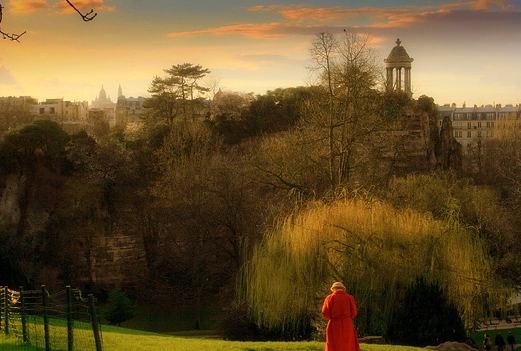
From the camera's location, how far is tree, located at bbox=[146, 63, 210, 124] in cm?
5650

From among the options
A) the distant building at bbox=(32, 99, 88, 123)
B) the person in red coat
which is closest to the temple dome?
the person in red coat

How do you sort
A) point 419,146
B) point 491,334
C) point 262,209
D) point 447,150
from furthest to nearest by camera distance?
point 447,150 → point 419,146 → point 262,209 → point 491,334

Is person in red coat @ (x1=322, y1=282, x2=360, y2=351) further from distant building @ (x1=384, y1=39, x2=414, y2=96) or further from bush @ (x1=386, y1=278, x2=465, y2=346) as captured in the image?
distant building @ (x1=384, y1=39, x2=414, y2=96)

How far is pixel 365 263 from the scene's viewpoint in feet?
75.8

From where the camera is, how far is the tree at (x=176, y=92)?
5650cm

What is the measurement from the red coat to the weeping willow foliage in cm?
980

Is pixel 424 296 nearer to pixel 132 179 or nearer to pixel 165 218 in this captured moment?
pixel 165 218

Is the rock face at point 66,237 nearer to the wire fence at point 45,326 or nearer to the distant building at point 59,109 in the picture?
the wire fence at point 45,326

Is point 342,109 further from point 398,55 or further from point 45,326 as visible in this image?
point 398,55

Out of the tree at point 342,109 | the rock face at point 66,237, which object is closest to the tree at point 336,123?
the tree at point 342,109

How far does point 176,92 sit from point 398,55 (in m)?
18.9

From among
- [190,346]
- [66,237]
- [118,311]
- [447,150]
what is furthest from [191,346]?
[447,150]

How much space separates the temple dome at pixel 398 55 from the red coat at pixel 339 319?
172 ft

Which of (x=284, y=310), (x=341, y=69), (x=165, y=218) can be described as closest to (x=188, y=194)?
(x=165, y=218)
